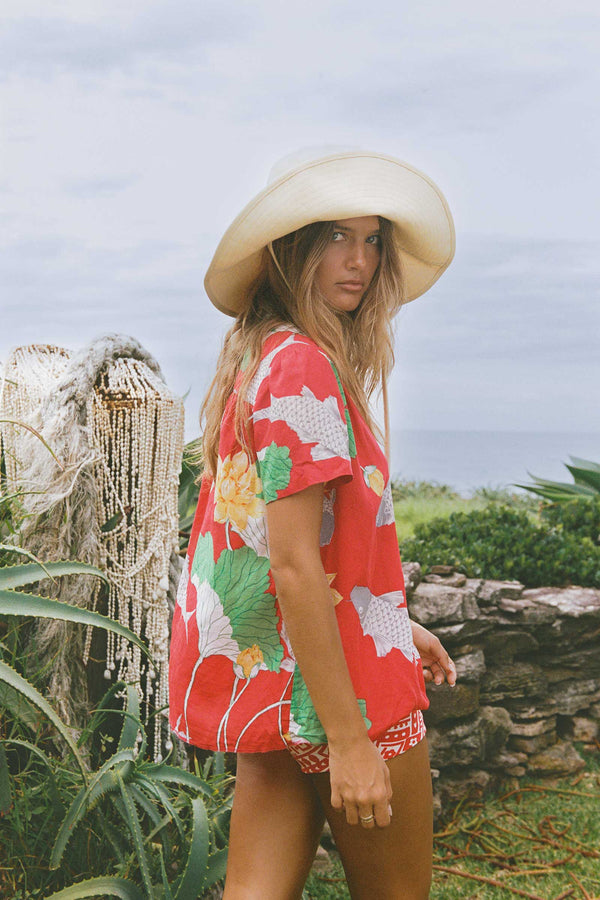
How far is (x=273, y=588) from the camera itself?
1534 millimetres

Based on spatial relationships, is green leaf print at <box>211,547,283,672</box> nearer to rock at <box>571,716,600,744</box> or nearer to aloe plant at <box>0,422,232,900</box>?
aloe plant at <box>0,422,232,900</box>

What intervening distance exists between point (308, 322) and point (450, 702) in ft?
7.80

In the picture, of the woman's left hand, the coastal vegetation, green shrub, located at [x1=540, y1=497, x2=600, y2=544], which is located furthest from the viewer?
green shrub, located at [x1=540, y1=497, x2=600, y2=544]

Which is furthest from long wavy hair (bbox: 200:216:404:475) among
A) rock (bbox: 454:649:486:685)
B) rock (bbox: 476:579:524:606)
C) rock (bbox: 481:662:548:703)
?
rock (bbox: 481:662:548:703)

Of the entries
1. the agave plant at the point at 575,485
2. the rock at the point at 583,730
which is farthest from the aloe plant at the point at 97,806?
the agave plant at the point at 575,485

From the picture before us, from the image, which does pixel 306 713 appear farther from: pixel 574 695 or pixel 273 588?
pixel 574 695

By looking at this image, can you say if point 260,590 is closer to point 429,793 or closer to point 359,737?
point 359,737

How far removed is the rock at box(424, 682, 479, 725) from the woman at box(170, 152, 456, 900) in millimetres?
1871

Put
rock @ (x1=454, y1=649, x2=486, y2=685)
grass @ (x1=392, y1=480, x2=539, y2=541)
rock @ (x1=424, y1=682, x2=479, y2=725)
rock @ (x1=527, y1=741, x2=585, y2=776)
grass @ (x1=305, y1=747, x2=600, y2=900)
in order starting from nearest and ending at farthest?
grass @ (x1=305, y1=747, x2=600, y2=900) → rock @ (x1=424, y1=682, x2=479, y2=725) → rock @ (x1=454, y1=649, x2=486, y2=685) → rock @ (x1=527, y1=741, x2=585, y2=776) → grass @ (x1=392, y1=480, x2=539, y2=541)

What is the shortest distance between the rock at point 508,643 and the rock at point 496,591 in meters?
0.14

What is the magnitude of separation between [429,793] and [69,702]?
1305 mm

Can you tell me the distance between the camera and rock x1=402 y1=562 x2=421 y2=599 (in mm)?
3643

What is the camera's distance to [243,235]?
167 centimetres

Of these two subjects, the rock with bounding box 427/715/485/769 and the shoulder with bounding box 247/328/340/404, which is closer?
the shoulder with bounding box 247/328/340/404
